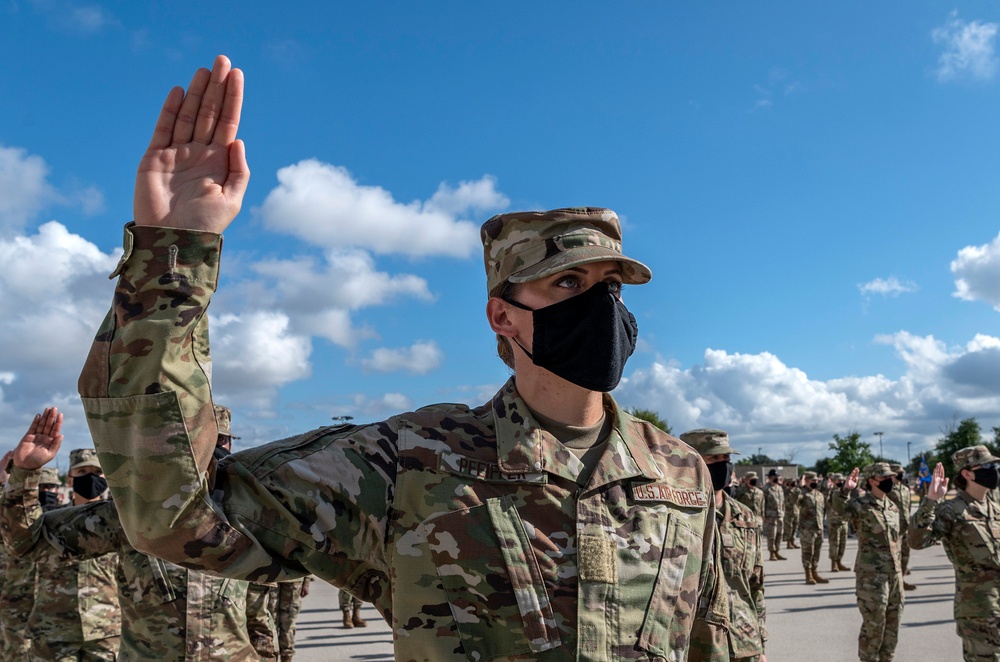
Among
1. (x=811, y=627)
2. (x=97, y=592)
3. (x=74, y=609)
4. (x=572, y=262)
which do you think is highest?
(x=572, y=262)

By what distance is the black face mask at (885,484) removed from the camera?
1105 centimetres

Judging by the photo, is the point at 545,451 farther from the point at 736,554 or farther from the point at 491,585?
the point at 736,554

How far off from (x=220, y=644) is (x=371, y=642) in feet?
21.4

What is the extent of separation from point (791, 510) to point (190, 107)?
23940 millimetres

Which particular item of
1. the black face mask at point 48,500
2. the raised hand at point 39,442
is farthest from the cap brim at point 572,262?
the black face mask at point 48,500

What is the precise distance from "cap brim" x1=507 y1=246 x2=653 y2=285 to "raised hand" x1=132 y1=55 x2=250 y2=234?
794mm

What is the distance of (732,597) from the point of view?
554cm

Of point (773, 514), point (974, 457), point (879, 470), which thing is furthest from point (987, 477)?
point (773, 514)

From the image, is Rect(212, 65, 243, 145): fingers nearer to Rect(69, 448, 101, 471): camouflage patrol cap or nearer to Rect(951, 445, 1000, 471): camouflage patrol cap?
Rect(69, 448, 101, 471): camouflage patrol cap

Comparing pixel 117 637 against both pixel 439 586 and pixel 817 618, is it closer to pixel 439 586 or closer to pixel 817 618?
pixel 439 586

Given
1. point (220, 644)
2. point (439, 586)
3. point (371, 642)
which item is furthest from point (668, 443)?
point (371, 642)

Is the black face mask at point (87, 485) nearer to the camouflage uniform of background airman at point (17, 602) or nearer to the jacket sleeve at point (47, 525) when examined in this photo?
the jacket sleeve at point (47, 525)

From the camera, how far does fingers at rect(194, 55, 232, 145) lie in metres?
1.82

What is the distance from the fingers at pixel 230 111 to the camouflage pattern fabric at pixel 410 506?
261 mm
